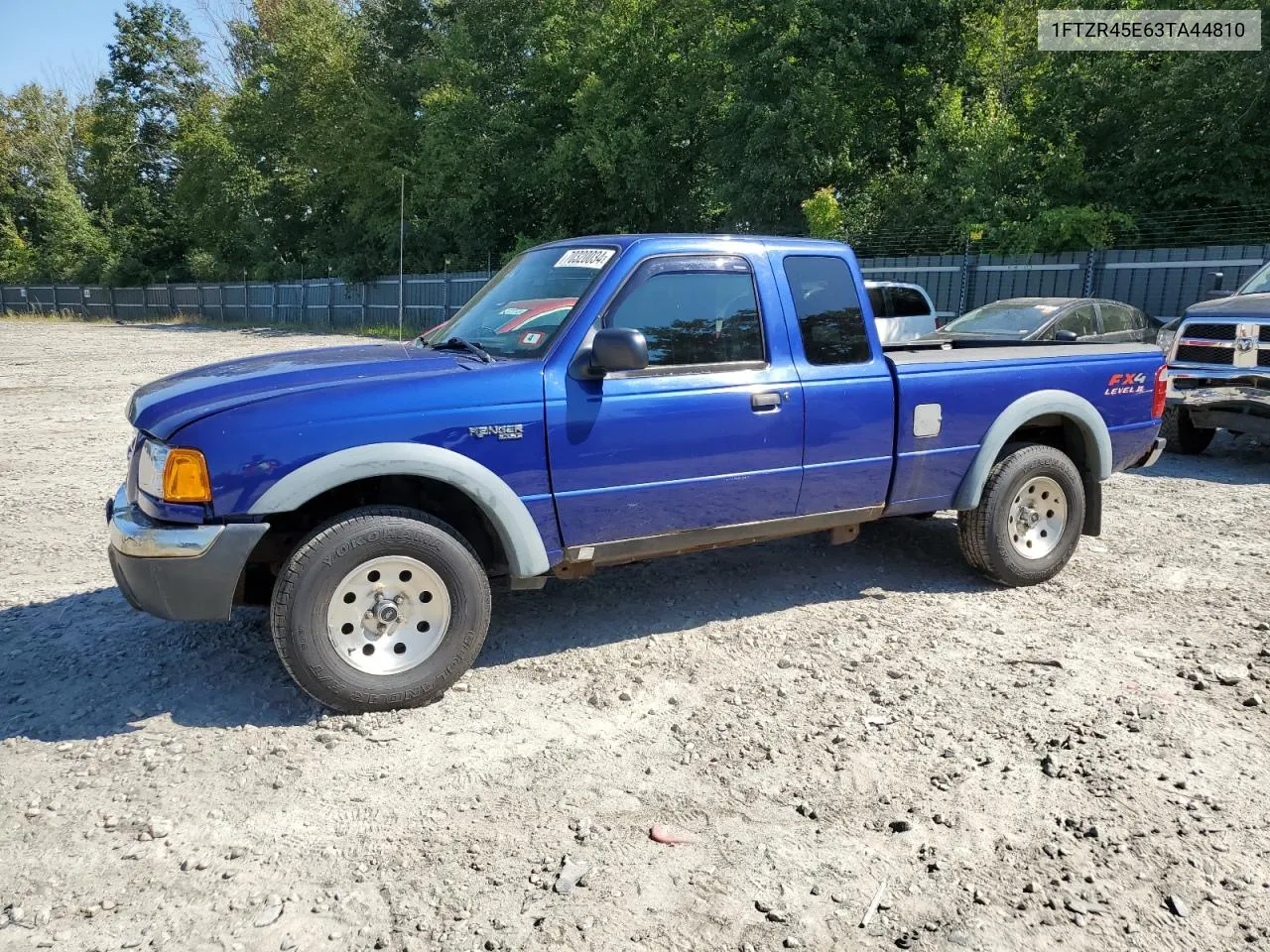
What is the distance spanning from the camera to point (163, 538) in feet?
11.7

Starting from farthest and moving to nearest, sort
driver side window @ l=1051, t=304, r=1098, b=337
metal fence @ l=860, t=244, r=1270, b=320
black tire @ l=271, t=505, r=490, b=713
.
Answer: metal fence @ l=860, t=244, r=1270, b=320, driver side window @ l=1051, t=304, r=1098, b=337, black tire @ l=271, t=505, r=490, b=713

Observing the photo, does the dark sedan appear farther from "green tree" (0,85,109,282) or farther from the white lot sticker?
"green tree" (0,85,109,282)

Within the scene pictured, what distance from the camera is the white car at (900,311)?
12586 millimetres

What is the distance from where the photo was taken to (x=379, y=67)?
45.2 meters

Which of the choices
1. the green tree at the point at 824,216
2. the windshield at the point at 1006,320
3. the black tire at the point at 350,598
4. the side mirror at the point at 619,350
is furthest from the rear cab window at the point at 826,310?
the green tree at the point at 824,216

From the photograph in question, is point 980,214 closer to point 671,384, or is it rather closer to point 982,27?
point 982,27

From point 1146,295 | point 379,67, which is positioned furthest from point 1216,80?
point 379,67

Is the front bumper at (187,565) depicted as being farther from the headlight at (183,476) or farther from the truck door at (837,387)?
the truck door at (837,387)

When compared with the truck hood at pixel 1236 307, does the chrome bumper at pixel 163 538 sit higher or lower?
lower

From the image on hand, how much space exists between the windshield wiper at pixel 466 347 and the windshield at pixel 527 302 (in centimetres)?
3

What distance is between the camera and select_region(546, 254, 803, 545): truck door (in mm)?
4094

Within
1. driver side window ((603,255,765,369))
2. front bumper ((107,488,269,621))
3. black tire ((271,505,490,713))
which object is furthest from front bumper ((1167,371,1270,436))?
front bumper ((107,488,269,621))

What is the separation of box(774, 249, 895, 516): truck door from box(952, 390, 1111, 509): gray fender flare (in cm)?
60

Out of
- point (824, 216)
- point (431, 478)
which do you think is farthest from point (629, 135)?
point (431, 478)
